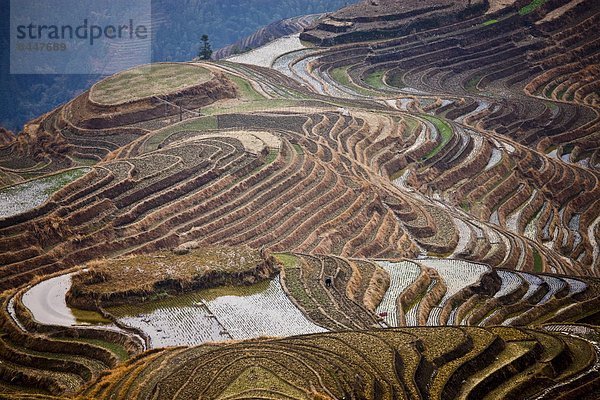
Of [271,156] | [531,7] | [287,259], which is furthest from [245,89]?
[287,259]

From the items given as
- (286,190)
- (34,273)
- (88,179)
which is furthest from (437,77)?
(34,273)

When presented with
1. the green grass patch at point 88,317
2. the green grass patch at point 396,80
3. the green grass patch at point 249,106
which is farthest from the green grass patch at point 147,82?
the green grass patch at point 88,317

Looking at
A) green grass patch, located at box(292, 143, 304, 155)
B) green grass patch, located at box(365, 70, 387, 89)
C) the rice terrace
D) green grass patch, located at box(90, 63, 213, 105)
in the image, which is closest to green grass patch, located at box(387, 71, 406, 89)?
the rice terrace

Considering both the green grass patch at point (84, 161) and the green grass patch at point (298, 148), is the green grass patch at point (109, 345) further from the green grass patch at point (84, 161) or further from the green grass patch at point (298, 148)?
the green grass patch at point (84, 161)

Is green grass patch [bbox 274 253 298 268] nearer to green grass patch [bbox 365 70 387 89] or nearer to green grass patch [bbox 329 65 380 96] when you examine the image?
green grass patch [bbox 329 65 380 96]

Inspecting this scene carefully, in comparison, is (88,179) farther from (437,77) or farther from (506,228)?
(437,77)

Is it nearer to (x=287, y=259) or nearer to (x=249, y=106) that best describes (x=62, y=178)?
(x=287, y=259)

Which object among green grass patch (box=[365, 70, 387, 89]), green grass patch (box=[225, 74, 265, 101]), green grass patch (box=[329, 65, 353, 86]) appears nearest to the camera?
green grass patch (box=[225, 74, 265, 101])
